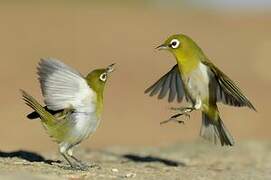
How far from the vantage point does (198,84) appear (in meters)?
9.37

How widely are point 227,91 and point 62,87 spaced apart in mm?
1906

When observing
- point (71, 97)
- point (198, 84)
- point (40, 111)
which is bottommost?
point (40, 111)

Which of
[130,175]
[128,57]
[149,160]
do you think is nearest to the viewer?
[130,175]

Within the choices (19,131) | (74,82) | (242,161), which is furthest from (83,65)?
(74,82)

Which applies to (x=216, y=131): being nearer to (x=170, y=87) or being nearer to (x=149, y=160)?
(x=170, y=87)

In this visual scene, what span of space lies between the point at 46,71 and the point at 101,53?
18867 mm

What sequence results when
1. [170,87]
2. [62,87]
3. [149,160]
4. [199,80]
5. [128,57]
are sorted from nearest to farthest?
[62,87]
[199,80]
[170,87]
[149,160]
[128,57]

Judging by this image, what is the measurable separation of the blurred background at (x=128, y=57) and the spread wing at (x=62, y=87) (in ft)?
22.6

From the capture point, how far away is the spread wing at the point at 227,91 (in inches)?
365

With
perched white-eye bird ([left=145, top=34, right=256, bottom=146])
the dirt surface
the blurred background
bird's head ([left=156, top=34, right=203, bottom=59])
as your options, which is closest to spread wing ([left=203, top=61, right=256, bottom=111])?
perched white-eye bird ([left=145, top=34, right=256, bottom=146])

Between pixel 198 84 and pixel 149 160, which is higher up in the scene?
pixel 198 84

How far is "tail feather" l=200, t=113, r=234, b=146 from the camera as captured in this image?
10047 millimetres

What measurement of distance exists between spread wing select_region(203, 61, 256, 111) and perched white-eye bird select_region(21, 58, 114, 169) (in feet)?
4.23

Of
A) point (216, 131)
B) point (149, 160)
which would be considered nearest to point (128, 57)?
point (149, 160)
